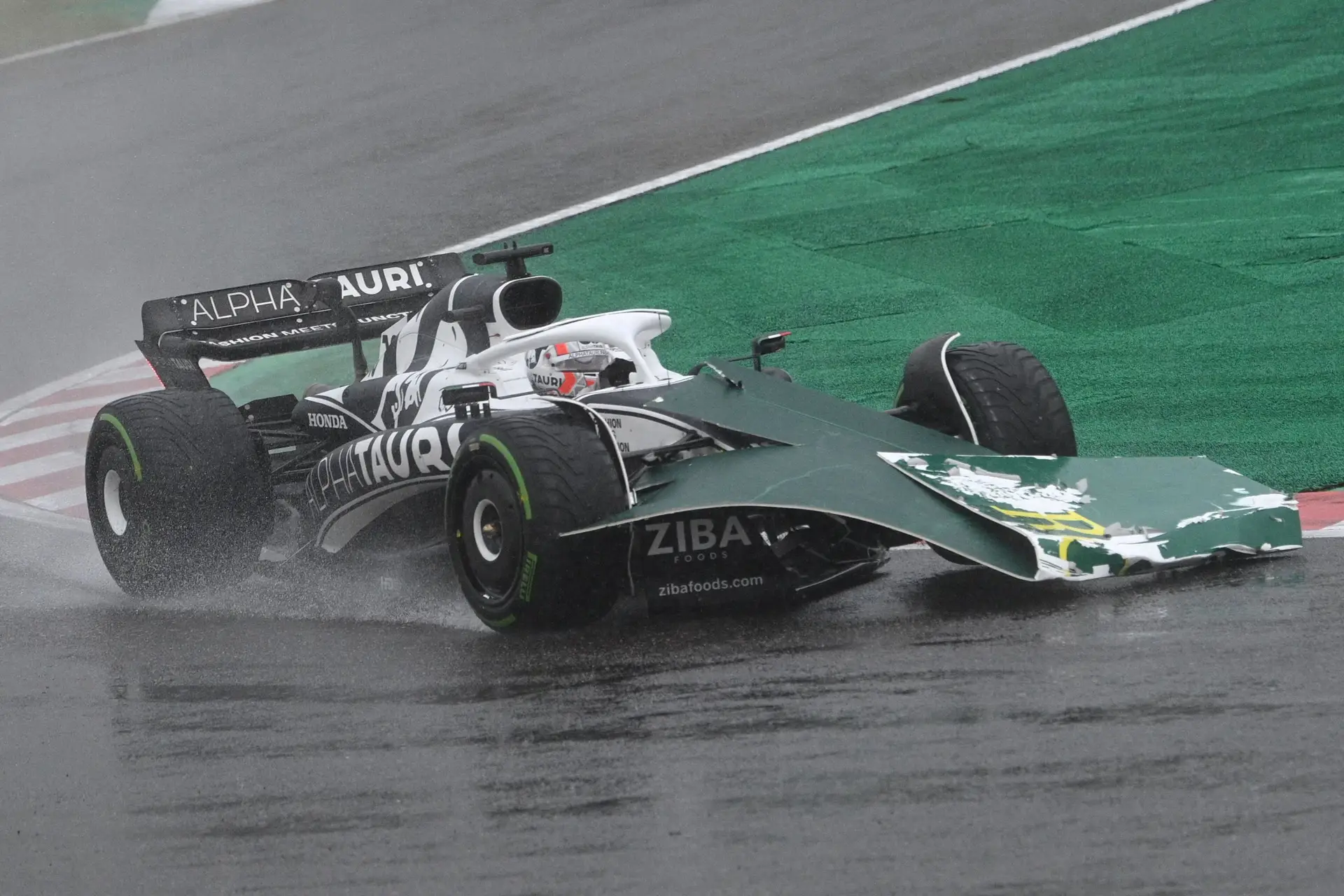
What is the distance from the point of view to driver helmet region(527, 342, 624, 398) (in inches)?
274

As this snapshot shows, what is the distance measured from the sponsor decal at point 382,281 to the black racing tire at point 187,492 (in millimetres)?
1370

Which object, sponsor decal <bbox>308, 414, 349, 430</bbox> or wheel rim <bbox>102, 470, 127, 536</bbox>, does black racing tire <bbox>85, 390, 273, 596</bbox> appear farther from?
sponsor decal <bbox>308, 414, 349, 430</bbox>

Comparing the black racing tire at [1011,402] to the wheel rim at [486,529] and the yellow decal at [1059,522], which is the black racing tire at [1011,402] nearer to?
the yellow decal at [1059,522]

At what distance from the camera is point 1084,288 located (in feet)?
36.4

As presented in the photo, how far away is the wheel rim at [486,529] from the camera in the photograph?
6281 millimetres

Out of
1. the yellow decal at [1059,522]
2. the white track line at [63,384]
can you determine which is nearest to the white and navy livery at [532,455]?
the yellow decal at [1059,522]

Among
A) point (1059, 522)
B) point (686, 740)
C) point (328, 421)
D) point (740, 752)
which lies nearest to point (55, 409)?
point (328, 421)

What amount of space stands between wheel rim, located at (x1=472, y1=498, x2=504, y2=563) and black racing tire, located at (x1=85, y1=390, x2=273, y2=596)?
1.69m

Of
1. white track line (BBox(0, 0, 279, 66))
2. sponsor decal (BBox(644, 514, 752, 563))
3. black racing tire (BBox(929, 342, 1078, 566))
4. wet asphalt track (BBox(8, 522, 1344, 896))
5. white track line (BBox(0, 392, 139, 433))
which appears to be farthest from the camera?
white track line (BBox(0, 0, 279, 66))

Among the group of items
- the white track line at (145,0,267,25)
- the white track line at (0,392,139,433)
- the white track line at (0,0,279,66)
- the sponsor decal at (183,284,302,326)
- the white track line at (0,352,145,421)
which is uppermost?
the white track line at (145,0,267,25)

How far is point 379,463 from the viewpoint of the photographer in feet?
23.1

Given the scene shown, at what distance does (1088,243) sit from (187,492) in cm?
671

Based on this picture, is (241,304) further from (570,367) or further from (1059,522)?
(1059,522)

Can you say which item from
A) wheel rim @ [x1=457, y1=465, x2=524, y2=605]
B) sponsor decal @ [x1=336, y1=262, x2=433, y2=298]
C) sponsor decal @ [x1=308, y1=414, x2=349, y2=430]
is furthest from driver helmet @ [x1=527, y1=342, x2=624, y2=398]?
sponsor decal @ [x1=336, y1=262, x2=433, y2=298]
